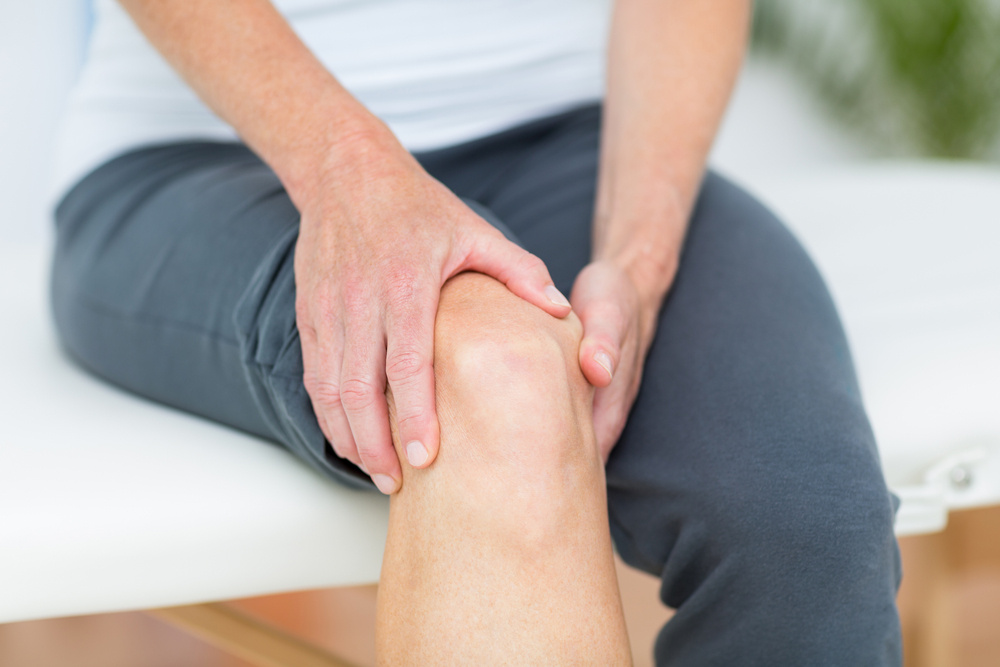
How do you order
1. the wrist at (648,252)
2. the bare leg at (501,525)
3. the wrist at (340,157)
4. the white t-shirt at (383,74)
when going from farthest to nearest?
the white t-shirt at (383,74), the wrist at (648,252), the wrist at (340,157), the bare leg at (501,525)

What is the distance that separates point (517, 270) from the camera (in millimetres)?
478

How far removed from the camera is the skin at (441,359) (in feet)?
1.33

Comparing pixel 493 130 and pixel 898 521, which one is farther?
pixel 493 130

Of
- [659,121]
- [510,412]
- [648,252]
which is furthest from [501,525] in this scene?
[659,121]

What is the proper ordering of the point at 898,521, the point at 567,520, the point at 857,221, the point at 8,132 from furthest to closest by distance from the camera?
the point at 8,132
the point at 857,221
the point at 898,521
the point at 567,520

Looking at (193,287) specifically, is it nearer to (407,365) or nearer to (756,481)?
(407,365)

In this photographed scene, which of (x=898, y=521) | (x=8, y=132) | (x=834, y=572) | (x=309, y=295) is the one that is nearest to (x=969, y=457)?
(x=898, y=521)

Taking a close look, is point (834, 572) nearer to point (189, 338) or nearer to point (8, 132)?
point (189, 338)

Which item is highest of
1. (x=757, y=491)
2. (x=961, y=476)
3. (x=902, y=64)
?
(x=757, y=491)

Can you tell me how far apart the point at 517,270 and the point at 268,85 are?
→ 9.0 inches

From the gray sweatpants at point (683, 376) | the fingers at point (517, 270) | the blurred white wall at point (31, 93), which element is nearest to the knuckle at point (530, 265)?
the fingers at point (517, 270)

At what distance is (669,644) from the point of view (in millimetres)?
540

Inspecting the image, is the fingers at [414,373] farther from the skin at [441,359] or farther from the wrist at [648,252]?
the wrist at [648,252]

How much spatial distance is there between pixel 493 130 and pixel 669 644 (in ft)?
1.65
